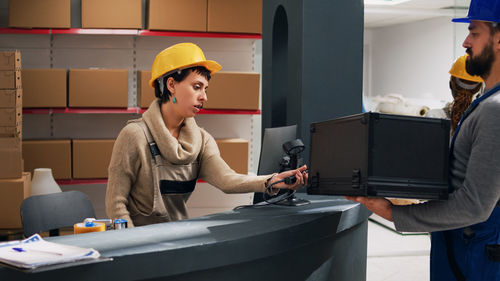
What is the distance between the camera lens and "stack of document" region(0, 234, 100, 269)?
1.28m

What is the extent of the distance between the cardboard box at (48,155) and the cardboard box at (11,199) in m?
0.33

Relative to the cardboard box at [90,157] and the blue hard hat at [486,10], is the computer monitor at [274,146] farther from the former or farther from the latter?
the cardboard box at [90,157]

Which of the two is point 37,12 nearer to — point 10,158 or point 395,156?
point 10,158

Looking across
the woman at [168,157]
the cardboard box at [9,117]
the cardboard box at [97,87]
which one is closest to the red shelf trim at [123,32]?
the cardboard box at [97,87]

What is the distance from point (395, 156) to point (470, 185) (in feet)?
0.73

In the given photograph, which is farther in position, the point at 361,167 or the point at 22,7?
the point at 22,7

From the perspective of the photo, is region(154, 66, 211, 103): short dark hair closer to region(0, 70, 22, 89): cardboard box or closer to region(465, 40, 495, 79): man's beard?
region(465, 40, 495, 79): man's beard

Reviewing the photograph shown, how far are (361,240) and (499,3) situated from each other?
3.94 ft

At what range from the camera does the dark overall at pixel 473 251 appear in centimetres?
158

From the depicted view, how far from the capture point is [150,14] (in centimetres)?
444

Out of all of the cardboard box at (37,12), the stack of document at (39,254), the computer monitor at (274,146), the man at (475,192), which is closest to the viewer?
the stack of document at (39,254)

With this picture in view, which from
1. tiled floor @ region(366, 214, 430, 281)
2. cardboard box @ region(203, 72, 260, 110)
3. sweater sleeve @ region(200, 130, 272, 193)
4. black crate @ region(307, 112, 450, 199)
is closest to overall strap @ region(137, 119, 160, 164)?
Result: sweater sleeve @ region(200, 130, 272, 193)

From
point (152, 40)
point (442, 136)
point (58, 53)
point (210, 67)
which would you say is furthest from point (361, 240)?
point (58, 53)

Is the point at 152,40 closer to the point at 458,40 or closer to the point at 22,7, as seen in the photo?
the point at 22,7
